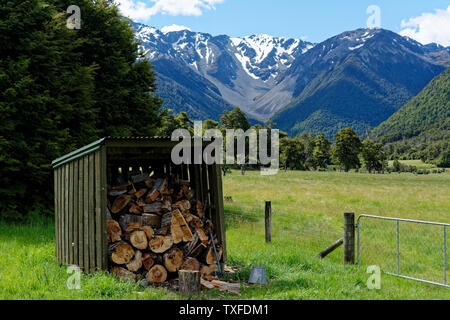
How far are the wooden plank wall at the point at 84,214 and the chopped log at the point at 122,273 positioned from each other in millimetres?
241

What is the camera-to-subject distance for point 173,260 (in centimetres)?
748

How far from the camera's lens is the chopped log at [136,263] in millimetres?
7344

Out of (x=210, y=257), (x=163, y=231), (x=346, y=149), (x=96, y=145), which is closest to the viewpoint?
(x=96, y=145)

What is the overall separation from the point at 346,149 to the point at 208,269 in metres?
77.7

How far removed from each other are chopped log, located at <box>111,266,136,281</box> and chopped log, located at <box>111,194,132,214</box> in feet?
3.95

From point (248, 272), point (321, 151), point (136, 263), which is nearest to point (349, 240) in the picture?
point (248, 272)

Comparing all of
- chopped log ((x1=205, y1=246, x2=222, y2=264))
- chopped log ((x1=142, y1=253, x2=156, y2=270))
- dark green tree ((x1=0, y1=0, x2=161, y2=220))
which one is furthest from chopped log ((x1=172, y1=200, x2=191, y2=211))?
dark green tree ((x1=0, y1=0, x2=161, y2=220))

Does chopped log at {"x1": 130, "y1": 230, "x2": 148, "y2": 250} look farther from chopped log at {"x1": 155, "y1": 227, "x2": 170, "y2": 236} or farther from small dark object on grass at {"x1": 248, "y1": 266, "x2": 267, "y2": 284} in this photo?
small dark object on grass at {"x1": 248, "y1": 266, "x2": 267, "y2": 284}

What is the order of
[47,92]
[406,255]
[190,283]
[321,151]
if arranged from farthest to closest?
[321,151], [47,92], [406,255], [190,283]

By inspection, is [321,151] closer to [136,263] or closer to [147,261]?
[147,261]

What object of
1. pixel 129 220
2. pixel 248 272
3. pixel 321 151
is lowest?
pixel 248 272

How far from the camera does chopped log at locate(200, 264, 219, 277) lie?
7745 mm
